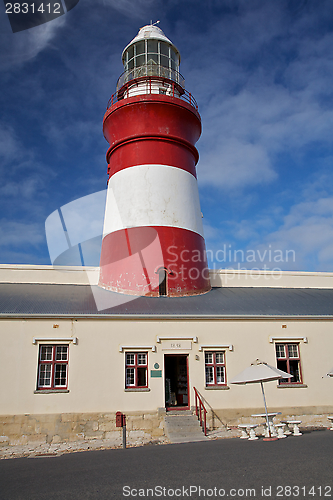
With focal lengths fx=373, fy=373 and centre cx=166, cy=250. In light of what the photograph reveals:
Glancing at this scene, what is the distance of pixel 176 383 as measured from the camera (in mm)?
15625

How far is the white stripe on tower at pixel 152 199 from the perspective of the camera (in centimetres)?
1622

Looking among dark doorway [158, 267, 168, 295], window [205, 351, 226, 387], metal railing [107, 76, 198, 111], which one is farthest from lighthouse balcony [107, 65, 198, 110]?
window [205, 351, 226, 387]

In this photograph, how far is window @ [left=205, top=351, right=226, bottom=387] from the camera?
13.5 metres

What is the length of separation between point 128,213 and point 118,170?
230 cm

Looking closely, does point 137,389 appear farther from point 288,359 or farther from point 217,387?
point 288,359

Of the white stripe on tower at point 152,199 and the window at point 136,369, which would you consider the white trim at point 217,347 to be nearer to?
the window at point 136,369

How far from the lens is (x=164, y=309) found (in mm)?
14016

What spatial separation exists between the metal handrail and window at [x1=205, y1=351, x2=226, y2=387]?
42.6 ft

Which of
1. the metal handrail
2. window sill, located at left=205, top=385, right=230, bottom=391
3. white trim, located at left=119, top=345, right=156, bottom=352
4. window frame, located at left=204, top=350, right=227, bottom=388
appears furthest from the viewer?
the metal handrail

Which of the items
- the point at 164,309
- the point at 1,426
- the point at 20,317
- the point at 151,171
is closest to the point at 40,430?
the point at 1,426

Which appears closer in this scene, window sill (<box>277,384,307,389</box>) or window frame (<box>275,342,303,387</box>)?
window sill (<box>277,384,307,389</box>)

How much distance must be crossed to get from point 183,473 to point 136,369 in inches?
239

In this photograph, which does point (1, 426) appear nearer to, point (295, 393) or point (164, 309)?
point (164, 309)

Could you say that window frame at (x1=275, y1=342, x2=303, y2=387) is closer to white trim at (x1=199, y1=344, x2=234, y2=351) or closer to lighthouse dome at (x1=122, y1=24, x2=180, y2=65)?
white trim at (x1=199, y1=344, x2=234, y2=351)
